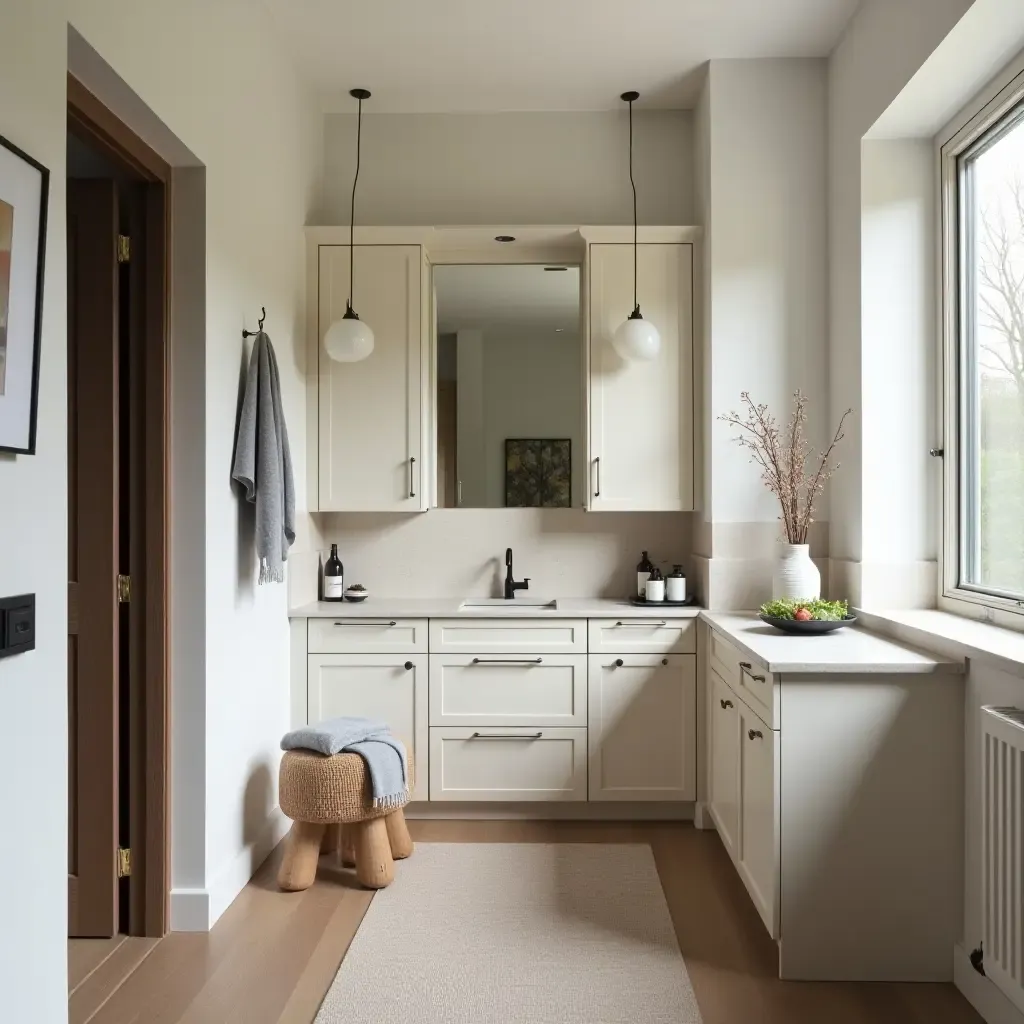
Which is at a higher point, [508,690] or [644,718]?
[508,690]

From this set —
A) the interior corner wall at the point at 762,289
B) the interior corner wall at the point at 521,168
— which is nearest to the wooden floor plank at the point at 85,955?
the interior corner wall at the point at 762,289

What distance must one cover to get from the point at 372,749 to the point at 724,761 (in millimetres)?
1165

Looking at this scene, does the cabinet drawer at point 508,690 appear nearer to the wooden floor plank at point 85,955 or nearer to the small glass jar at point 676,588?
the small glass jar at point 676,588

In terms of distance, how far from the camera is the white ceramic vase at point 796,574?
10.2ft

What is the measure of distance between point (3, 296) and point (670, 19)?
2.56 m

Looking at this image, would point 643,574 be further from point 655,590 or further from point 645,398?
point 645,398

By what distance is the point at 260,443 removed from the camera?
9.52ft

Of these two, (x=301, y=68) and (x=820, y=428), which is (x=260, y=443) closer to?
(x=301, y=68)

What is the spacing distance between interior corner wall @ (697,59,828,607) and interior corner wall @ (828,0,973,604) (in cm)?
7

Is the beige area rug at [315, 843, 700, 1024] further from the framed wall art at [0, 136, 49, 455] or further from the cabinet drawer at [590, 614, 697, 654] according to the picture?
the framed wall art at [0, 136, 49, 455]

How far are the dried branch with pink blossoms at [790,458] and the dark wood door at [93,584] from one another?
2156 mm

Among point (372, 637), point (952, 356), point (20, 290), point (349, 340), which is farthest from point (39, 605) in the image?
point (952, 356)

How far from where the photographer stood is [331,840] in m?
3.17

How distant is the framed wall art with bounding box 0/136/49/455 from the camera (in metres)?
1.55
